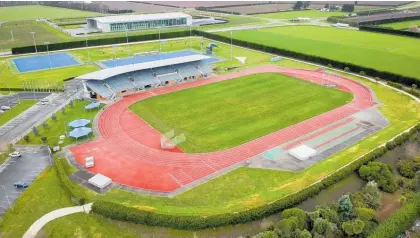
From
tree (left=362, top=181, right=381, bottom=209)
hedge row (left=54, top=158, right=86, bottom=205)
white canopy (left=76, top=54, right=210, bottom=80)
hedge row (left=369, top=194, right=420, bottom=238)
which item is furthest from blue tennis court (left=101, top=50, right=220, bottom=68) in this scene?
hedge row (left=369, top=194, right=420, bottom=238)

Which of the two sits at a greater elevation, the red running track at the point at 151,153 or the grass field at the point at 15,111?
the grass field at the point at 15,111

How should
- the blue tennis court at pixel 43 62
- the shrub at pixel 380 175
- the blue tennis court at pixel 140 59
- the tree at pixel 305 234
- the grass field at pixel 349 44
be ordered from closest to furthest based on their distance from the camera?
the tree at pixel 305 234, the shrub at pixel 380 175, the grass field at pixel 349 44, the blue tennis court at pixel 43 62, the blue tennis court at pixel 140 59

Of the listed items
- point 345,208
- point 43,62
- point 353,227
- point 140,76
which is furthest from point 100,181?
point 43,62

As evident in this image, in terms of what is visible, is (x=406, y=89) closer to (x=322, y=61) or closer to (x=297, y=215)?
(x=322, y=61)

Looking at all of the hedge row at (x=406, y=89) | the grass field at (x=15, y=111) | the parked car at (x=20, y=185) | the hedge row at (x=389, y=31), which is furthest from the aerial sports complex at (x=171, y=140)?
the hedge row at (x=389, y=31)

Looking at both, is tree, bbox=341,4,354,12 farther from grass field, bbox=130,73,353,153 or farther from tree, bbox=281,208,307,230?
tree, bbox=281,208,307,230

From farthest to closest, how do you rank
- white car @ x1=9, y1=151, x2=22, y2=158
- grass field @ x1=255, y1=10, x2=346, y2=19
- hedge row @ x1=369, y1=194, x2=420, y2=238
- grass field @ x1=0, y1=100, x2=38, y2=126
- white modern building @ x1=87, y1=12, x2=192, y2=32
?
grass field @ x1=255, y1=10, x2=346, y2=19
white modern building @ x1=87, y1=12, x2=192, y2=32
grass field @ x1=0, y1=100, x2=38, y2=126
white car @ x1=9, y1=151, x2=22, y2=158
hedge row @ x1=369, y1=194, x2=420, y2=238

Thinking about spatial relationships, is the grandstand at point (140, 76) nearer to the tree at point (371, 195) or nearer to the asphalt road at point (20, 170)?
the asphalt road at point (20, 170)
